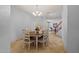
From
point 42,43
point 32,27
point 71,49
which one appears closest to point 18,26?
point 32,27

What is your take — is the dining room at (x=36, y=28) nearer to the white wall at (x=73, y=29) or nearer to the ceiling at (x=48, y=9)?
the ceiling at (x=48, y=9)

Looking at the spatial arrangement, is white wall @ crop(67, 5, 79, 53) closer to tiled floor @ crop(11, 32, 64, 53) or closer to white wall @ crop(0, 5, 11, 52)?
tiled floor @ crop(11, 32, 64, 53)

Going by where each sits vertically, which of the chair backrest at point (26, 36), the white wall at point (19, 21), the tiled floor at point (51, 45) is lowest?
the tiled floor at point (51, 45)

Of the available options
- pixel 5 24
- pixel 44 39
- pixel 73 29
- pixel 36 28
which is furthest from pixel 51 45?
pixel 5 24

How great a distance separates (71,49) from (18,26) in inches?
50.9

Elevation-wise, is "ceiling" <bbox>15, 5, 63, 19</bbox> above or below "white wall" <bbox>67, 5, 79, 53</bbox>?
above

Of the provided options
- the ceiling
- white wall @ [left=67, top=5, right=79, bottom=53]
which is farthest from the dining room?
white wall @ [left=67, top=5, right=79, bottom=53]

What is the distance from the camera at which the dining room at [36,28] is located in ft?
Answer: 8.66

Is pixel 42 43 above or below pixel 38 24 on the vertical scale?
below

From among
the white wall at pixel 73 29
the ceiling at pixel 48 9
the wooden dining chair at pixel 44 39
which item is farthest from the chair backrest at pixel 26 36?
the white wall at pixel 73 29

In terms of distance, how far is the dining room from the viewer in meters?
2.64
